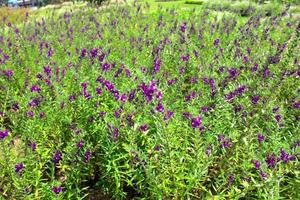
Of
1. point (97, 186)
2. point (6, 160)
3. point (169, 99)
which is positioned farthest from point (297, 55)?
point (6, 160)

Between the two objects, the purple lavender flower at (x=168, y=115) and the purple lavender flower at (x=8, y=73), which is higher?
the purple lavender flower at (x=168, y=115)

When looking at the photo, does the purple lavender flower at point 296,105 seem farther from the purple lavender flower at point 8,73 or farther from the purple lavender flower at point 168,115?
the purple lavender flower at point 8,73

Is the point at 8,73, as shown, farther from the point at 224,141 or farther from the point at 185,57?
the point at 224,141

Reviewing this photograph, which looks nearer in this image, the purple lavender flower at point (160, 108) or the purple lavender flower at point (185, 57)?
the purple lavender flower at point (160, 108)

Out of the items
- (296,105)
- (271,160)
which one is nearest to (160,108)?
(271,160)

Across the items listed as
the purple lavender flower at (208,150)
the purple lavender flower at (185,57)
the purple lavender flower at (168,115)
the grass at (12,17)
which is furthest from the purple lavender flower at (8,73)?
the grass at (12,17)

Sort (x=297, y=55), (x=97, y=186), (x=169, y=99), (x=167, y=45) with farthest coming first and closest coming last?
(x=167, y=45), (x=297, y=55), (x=169, y=99), (x=97, y=186)

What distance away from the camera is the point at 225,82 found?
394cm

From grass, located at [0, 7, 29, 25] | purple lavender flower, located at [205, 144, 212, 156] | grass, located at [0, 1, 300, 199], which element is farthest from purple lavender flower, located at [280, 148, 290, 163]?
grass, located at [0, 7, 29, 25]

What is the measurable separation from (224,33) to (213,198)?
14.5ft

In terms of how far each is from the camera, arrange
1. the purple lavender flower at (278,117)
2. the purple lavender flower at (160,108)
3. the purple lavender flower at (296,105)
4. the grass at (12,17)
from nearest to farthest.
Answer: the purple lavender flower at (160,108), the purple lavender flower at (278,117), the purple lavender flower at (296,105), the grass at (12,17)

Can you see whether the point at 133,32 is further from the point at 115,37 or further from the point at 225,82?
the point at 225,82

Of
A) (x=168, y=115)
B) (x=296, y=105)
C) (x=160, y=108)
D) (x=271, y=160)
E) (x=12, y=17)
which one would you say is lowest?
(x=12, y=17)

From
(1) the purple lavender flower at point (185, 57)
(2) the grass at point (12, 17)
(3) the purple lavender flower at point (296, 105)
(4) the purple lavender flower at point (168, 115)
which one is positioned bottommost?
(2) the grass at point (12, 17)
